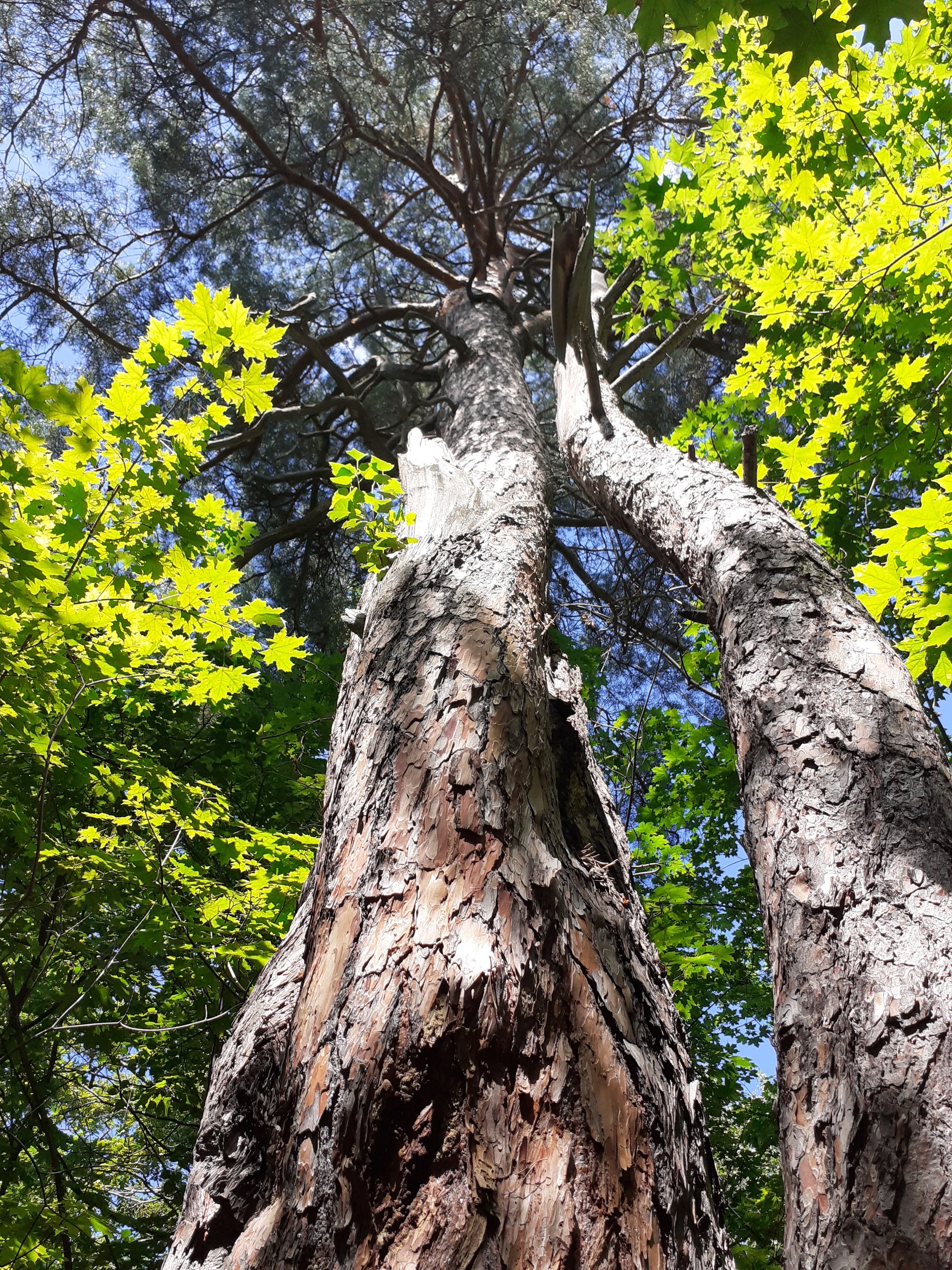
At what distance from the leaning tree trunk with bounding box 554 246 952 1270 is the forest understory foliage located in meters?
0.47

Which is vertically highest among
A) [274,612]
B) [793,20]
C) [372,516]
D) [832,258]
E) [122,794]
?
[832,258]

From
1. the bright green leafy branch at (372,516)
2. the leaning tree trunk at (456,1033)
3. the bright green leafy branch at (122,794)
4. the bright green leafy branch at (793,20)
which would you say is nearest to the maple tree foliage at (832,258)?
the bright green leafy branch at (793,20)

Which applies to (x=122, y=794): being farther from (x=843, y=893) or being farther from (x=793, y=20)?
(x=793, y=20)

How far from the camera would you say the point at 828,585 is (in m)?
2.05

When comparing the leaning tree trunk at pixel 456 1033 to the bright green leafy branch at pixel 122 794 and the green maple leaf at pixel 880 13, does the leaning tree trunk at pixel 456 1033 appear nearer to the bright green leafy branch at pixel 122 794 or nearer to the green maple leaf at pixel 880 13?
the bright green leafy branch at pixel 122 794

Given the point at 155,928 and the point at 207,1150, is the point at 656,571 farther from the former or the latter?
the point at 207,1150

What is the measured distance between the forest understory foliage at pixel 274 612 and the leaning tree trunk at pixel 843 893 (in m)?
0.47

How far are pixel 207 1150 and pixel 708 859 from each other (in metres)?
4.61

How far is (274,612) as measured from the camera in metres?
2.49

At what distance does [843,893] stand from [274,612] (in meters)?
1.78

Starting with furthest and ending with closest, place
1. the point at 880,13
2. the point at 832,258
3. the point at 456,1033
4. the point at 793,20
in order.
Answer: the point at 832,258 → the point at 793,20 → the point at 880,13 → the point at 456,1033

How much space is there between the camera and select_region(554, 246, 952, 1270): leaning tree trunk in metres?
1.07

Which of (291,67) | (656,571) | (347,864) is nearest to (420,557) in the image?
(347,864)

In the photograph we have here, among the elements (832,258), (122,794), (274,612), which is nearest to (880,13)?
(832,258)
